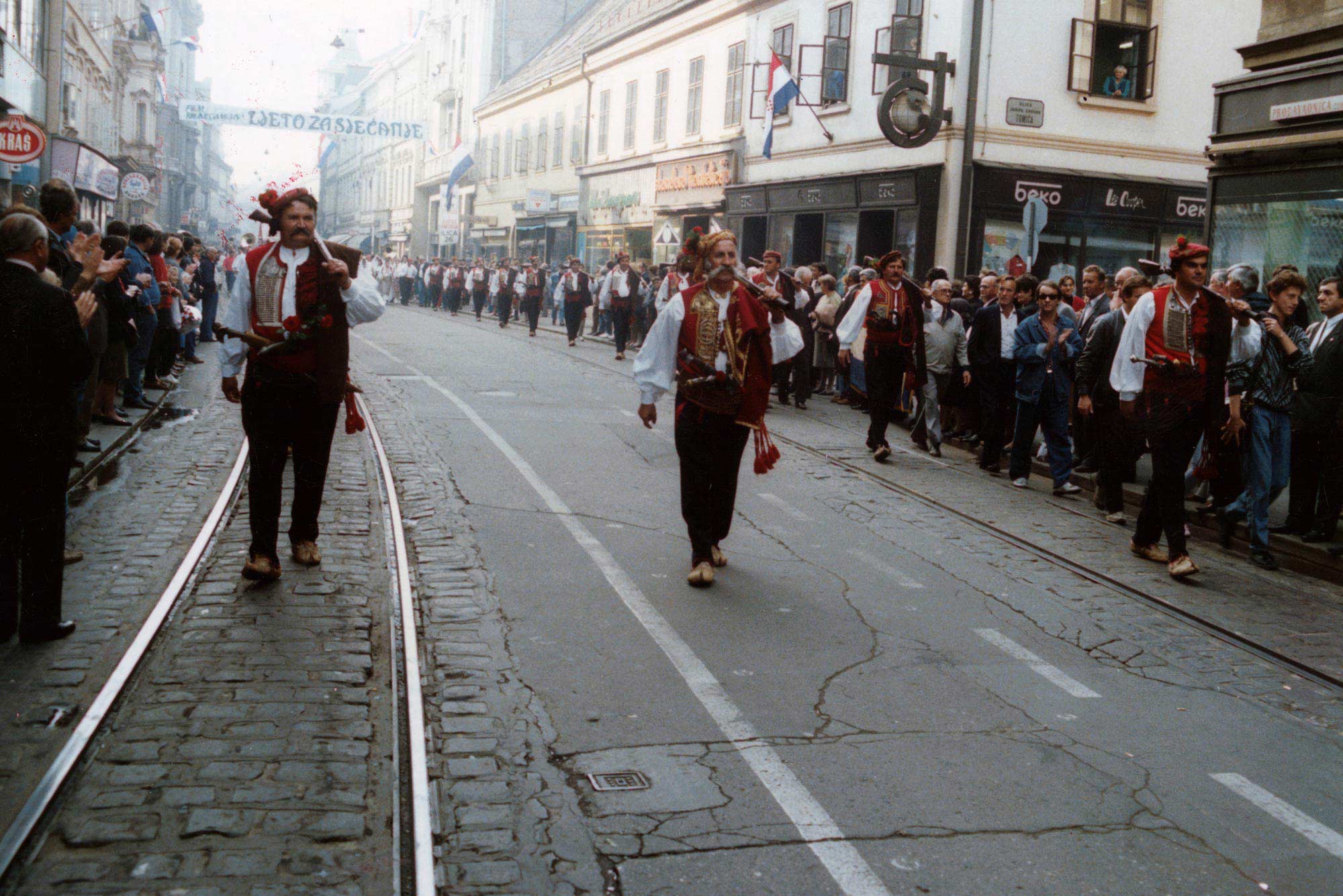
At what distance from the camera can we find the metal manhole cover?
4363 mm

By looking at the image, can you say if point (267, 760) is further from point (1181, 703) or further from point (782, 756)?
point (1181, 703)

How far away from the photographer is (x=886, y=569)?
782cm

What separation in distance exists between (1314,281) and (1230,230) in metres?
1.30

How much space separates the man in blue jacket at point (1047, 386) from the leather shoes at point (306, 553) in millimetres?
6380

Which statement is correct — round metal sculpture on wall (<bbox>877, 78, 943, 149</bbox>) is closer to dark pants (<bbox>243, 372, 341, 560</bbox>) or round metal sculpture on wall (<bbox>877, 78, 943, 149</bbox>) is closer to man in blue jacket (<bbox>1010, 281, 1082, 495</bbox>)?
man in blue jacket (<bbox>1010, 281, 1082, 495</bbox>)

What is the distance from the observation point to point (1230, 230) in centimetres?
1386

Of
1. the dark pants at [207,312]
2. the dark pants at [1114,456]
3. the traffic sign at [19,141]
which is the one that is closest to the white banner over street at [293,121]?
the dark pants at [207,312]

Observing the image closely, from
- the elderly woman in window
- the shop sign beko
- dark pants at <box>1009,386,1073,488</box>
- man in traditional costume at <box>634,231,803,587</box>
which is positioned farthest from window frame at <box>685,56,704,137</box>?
man in traditional costume at <box>634,231,803,587</box>

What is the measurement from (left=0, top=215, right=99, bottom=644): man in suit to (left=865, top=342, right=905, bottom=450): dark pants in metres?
7.97

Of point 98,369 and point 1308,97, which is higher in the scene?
point 1308,97

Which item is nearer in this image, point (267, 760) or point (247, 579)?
point (267, 760)

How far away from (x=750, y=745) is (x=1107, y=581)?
3814 mm

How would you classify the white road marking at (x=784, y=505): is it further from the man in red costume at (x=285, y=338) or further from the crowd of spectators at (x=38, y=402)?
the crowd of spectators at (x=38, y=402)

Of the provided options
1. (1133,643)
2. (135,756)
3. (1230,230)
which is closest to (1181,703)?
(1133,643)
